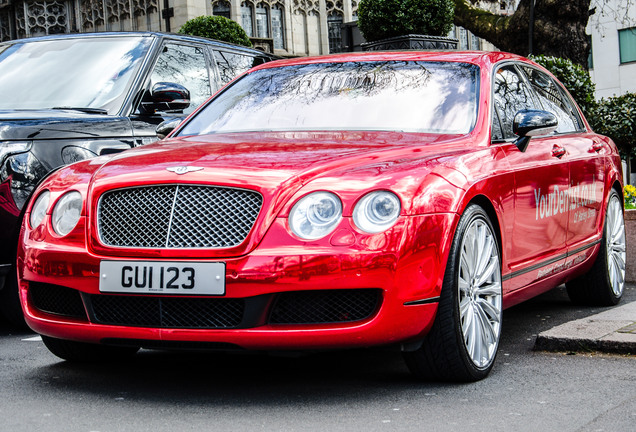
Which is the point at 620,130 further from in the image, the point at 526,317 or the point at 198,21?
the point at 198,21

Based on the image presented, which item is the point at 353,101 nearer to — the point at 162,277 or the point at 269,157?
the point at 269,157

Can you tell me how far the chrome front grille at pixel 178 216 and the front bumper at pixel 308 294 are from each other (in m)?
0.12

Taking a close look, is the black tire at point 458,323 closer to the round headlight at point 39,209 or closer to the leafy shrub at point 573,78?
the round headlight at point 39,209

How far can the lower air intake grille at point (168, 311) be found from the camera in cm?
422

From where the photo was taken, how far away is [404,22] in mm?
18078

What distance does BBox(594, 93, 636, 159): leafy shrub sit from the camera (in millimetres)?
13219

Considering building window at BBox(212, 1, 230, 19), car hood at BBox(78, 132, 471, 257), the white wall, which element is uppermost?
building window at BBox(212, 1, 230, 19)

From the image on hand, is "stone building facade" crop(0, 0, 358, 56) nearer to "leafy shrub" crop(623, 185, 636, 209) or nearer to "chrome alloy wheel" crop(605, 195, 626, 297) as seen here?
"leafy shrub" crop(623, 185, 636, 209)

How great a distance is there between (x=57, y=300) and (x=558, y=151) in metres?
2.99

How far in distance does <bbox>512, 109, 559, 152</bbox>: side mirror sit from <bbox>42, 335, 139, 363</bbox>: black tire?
7.42 feet

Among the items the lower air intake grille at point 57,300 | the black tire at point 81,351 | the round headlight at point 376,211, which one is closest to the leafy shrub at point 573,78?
the black tire at point 81,351

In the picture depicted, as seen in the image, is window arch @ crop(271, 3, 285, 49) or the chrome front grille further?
window arch @ crop(271, 3, 285, 49)

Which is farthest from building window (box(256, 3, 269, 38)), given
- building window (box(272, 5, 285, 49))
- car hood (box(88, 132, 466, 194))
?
car hood (box(88, 132, 466, 194))

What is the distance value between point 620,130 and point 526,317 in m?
7.10
